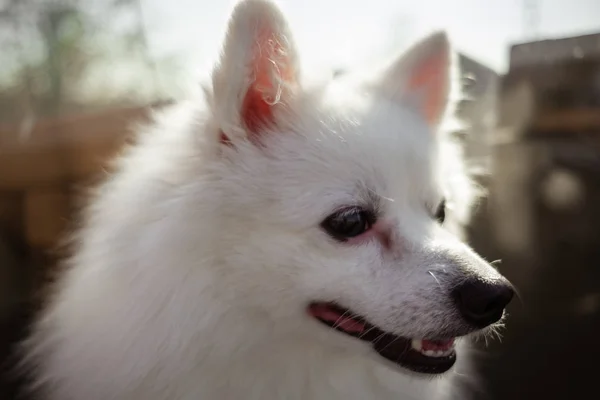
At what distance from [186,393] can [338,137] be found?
0.47 meters

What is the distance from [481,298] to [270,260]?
308 millimetres

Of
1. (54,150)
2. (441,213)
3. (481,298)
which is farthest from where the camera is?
(54,150)

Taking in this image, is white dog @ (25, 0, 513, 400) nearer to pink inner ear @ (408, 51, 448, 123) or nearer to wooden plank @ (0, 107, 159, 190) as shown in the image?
pink inner ear @ (408, 51, 448, 123)

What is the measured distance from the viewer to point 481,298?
750 millimetres

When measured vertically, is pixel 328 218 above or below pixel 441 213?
above

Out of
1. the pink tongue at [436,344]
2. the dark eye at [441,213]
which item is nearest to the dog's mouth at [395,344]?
the pink tongue at [436,344]

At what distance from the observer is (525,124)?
1524 mm

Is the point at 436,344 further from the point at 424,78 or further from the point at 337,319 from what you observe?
the point at 424,78

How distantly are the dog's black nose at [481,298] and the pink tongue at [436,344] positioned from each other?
0.08m

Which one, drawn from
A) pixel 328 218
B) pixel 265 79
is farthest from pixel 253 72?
pixel 328 218

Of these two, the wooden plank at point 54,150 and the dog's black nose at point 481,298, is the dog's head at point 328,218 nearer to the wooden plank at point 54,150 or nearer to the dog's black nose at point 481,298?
the dog's black nose at point 481,298

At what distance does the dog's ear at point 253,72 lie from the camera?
0.76 m

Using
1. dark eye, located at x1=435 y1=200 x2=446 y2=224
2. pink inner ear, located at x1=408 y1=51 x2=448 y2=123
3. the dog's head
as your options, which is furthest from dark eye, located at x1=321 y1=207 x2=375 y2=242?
pink inner ear, located at x1=408 y1=51 x2=448 y2=123

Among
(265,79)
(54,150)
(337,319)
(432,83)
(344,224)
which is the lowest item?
(337,319)
